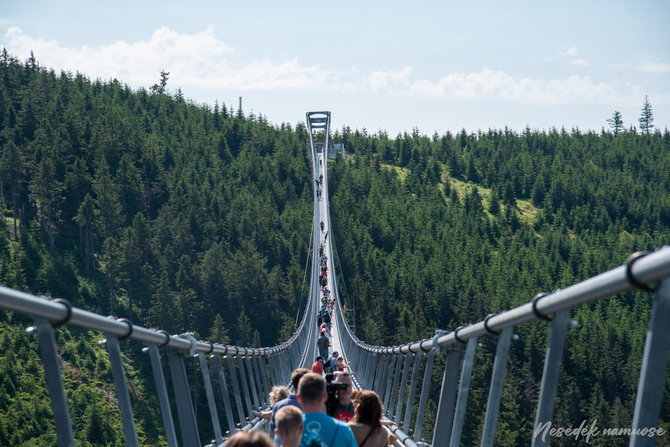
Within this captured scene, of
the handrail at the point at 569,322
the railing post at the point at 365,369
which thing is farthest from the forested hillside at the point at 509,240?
the handrail at the point at 569,322

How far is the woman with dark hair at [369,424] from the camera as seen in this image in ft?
16.8

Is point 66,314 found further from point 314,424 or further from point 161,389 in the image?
point 161,389

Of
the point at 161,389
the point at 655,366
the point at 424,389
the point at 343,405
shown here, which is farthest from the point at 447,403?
the point at 655,366

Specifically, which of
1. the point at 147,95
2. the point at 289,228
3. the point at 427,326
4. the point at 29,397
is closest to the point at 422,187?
the point at 289,228

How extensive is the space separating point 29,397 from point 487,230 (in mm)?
85473

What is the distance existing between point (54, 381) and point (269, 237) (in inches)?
3833

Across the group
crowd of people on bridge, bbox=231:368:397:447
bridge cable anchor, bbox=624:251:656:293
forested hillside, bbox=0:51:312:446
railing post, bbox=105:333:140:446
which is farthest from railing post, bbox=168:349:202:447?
forested hillside, bbox=0:51:312:446

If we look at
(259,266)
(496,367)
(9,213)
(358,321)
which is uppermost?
(496,367)

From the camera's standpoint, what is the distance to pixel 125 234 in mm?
84812

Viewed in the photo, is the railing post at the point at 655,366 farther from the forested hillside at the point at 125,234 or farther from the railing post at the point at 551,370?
the forested hillside at the point at 125,234

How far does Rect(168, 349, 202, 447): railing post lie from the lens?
5805 mm

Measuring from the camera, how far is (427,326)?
257 feet

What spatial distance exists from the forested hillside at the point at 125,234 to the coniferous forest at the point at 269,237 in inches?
10.5

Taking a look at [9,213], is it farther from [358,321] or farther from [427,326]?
[427,326]
